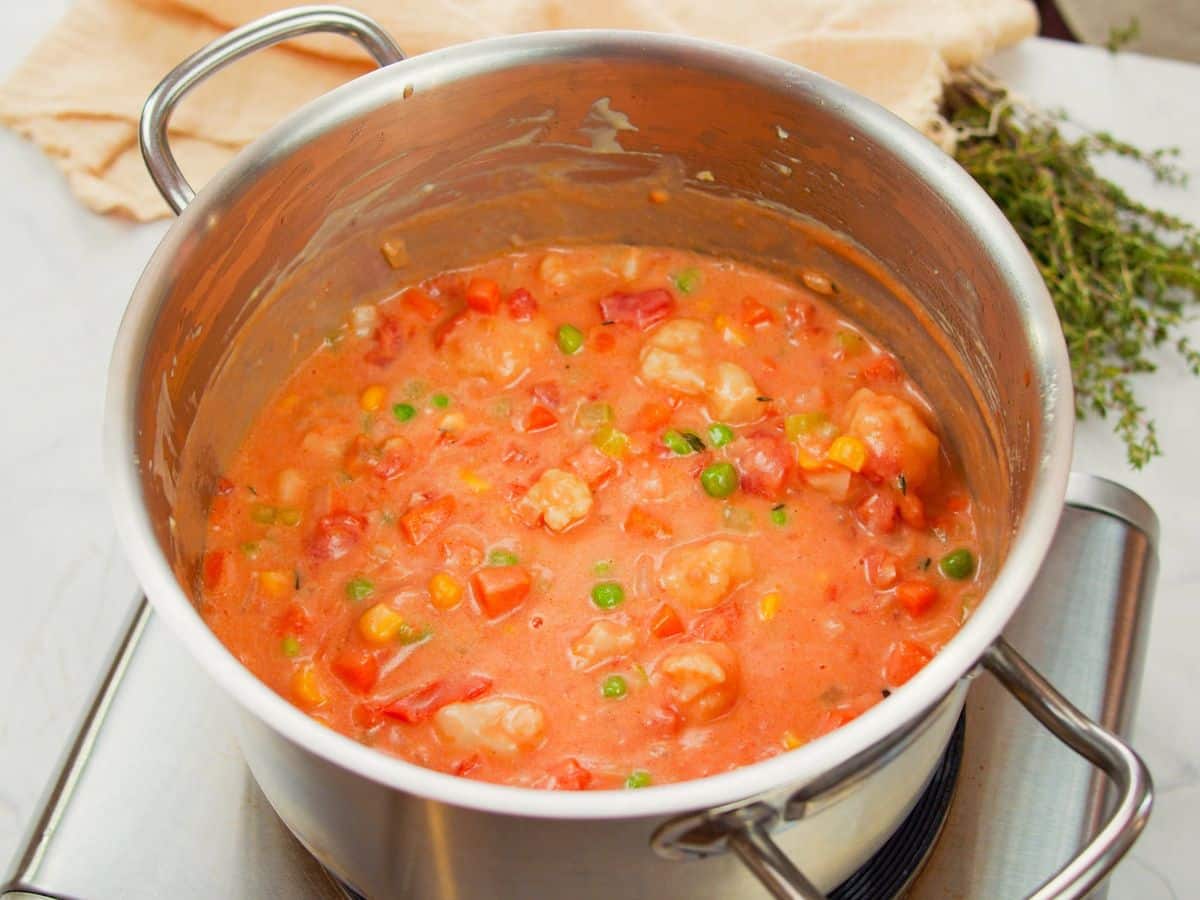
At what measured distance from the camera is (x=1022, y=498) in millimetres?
1421

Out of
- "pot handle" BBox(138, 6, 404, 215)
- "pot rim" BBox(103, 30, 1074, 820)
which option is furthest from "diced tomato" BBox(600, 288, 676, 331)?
"pot handle" BBox(138, 6, 404, 215)

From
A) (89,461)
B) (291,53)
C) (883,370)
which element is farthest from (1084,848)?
(291,53)

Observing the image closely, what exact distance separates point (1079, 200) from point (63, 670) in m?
1.87

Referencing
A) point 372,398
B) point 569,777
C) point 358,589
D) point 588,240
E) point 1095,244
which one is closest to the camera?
point 569,777

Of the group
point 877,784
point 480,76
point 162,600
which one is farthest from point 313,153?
point 877,784

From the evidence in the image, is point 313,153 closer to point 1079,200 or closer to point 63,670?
point 63,670

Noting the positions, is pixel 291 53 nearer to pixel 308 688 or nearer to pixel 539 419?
pixel 539 419

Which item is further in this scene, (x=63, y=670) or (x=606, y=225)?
(x=606, y=225)

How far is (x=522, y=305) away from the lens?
214 cm

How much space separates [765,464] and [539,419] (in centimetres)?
34

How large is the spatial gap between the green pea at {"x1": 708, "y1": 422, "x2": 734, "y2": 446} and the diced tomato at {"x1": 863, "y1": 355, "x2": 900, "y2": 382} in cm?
25

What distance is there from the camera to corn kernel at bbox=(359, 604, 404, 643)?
5.61 ft

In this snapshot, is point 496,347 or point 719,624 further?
point 496,347

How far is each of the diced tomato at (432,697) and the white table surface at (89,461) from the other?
0.54 m
